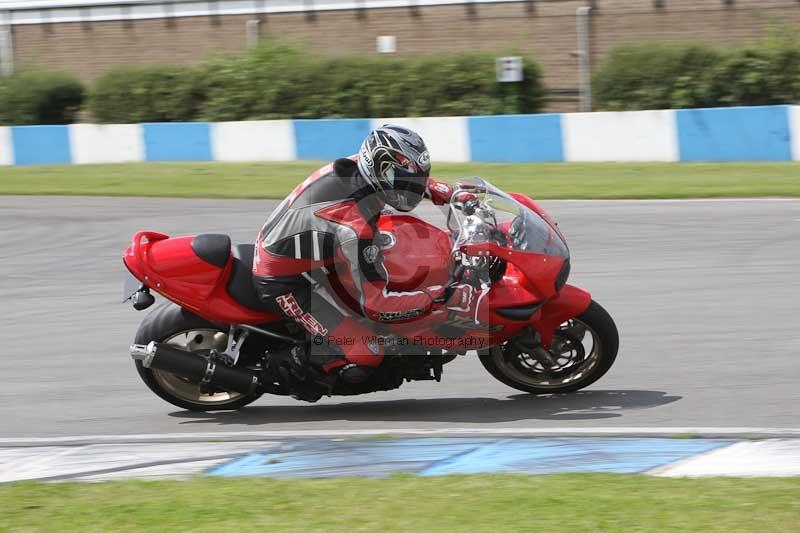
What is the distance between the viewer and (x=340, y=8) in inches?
1119

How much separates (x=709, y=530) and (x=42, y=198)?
12.9 metres

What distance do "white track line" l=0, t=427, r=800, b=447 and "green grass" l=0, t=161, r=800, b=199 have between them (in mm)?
7989

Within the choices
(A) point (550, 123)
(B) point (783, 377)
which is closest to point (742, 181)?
(A) point (550, 123)

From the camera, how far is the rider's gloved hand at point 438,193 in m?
6.15

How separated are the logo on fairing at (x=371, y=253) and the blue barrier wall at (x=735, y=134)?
36.5ft

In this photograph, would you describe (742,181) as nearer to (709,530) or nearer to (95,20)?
(709,530)

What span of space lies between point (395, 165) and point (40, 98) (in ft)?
60.0

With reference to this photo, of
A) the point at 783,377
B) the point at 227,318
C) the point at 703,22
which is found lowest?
the point at 783,377

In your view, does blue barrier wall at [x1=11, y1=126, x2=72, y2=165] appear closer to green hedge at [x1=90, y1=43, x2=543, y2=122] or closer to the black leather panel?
green hedge at [x1=90, y1=43, x2=543, y2=122]

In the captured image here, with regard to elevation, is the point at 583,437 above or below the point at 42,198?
below

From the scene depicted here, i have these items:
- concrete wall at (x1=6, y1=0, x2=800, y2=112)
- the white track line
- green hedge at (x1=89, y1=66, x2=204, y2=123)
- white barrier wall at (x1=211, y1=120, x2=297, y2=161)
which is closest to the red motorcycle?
the white track line

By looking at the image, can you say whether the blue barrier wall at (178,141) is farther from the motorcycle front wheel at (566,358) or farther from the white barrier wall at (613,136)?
the motorcycle front wheel at (566,358)

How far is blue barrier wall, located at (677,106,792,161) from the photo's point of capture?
1562cm

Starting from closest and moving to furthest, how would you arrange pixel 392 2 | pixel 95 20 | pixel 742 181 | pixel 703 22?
1. pixel 742 181
2. pixel 703 22
3. pixel 392 2
4. pixel 95 20
